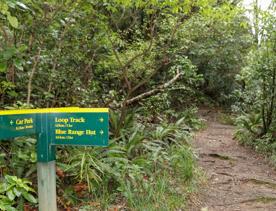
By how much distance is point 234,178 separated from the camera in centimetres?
569

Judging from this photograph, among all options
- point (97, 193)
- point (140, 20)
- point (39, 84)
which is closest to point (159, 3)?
point (39, 84)

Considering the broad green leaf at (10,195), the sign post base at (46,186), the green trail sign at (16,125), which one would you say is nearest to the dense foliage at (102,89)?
the broad green leaf at (10,195)

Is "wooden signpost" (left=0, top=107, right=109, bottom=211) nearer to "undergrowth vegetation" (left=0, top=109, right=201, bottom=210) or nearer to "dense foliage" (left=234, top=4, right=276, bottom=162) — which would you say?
"undergrowth vegetation" (left=0, top=109, right=201, bottom=210)

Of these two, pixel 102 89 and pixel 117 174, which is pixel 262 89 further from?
pixel 117 174

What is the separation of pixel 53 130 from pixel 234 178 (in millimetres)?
4087

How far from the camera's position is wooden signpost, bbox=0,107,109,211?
7.89ft

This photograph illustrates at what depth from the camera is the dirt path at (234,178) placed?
4.57 metres

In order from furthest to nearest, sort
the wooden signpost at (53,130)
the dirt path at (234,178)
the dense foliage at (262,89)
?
1. the dense foliage at (262,89)
2. the dirt path at (234,178)
3. the wooden signpost at (53,130)

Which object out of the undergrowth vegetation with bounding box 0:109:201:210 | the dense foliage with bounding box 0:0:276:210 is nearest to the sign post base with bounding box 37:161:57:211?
the dense foliage with bounding box 0:0:276:210

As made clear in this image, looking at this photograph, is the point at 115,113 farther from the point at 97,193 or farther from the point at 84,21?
the point at 97,193

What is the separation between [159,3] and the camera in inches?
167

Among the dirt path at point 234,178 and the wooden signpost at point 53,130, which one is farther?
the dirt path at point 234,178

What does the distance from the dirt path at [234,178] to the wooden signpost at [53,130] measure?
8.02 ft

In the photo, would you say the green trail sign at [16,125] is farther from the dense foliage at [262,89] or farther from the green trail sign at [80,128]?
the dense foliage at [262,89]
